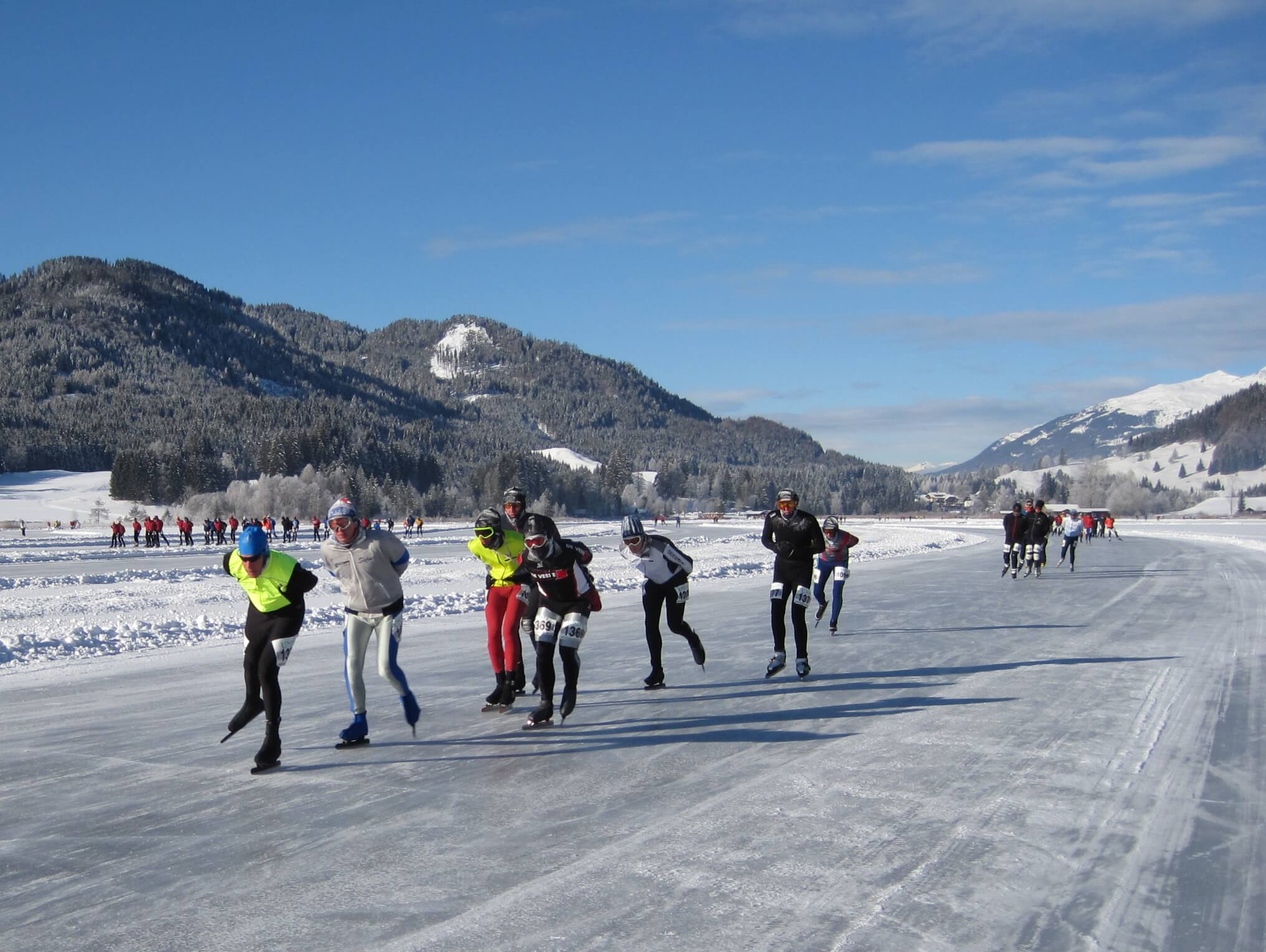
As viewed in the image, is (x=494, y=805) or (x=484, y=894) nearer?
(x=484, y=894)

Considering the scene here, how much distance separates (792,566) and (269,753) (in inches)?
196

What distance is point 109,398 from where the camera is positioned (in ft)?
599

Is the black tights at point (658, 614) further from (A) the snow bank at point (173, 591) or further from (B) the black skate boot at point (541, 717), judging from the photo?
(A) the snow bank at point (173, 591)

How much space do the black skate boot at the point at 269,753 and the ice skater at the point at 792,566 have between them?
15.3 feet

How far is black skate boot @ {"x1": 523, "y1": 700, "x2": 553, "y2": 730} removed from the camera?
7.50 metres

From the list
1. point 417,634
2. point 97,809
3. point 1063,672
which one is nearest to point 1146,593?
point 1063,672

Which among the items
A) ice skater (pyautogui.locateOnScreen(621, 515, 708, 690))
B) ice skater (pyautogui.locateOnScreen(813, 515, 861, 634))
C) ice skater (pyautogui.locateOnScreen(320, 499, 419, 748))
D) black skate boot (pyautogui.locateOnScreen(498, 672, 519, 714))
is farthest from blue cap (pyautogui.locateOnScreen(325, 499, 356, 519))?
ice skater (pyautogui.locateOnScreen(813, 515, 861, 634))

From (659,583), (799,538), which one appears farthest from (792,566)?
(659,583)

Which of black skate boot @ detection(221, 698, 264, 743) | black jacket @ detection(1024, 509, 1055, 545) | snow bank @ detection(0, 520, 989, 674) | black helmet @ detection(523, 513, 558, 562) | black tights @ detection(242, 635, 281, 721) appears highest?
black helmet @ detection(523, 513, 558, 562)

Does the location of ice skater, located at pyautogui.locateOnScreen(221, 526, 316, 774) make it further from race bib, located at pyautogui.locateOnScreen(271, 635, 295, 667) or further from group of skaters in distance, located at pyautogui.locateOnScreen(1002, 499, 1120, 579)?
group of skaters in distance, located at pyautogui.locateOnScreen(1002, 499, 1120, 579)

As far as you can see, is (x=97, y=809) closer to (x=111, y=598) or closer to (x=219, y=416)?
(x=111, y=598)

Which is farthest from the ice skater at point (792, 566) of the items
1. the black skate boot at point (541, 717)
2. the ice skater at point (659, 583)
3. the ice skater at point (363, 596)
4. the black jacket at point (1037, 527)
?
the black jacket at point (1037, 527)

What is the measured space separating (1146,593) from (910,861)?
16504mm

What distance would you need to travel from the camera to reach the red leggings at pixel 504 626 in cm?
827
